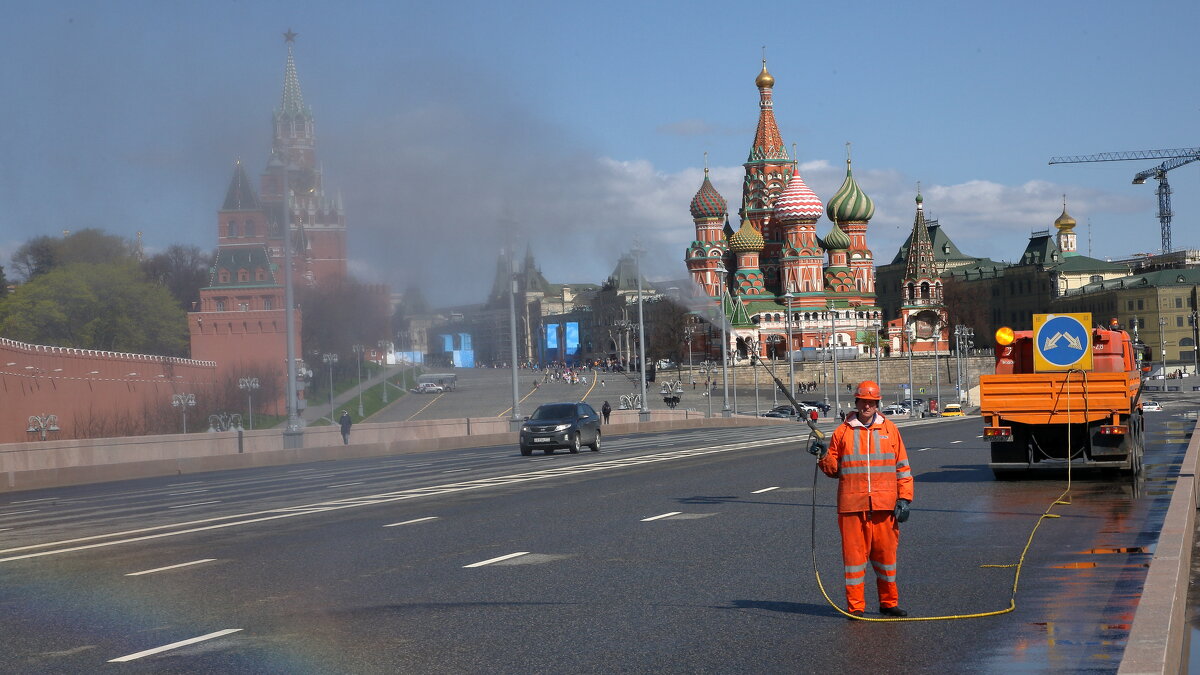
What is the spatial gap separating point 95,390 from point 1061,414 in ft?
181

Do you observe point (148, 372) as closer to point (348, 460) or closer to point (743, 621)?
point (348, 460)

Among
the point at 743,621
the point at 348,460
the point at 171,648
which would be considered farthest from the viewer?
the point at 348,460

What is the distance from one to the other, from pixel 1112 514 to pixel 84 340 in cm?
9289

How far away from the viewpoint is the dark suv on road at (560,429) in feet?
133

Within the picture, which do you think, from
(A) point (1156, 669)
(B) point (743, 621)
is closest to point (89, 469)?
(B) point (743, 621)

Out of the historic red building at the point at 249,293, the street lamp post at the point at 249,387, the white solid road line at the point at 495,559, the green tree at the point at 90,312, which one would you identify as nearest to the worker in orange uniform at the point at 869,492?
the white solid road line at the point at 495,559

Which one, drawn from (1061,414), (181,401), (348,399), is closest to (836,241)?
(348,399)

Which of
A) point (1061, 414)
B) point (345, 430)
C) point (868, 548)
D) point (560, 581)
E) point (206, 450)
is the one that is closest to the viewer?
point (868, 548)

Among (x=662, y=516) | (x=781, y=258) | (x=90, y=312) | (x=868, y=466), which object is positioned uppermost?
(x=781, y=258)

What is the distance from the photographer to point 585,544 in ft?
51.9

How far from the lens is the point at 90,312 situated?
101 meters

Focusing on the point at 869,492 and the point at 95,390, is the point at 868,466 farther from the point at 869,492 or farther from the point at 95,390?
the point at 95,390

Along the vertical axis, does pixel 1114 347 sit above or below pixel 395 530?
above

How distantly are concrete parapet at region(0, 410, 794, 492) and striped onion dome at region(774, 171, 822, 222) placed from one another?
344 feet
